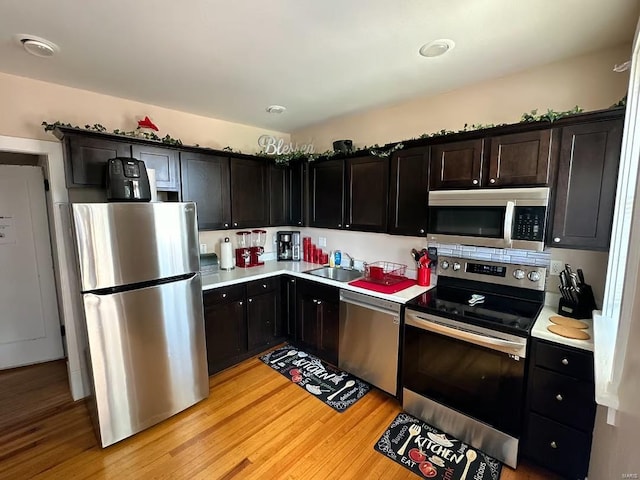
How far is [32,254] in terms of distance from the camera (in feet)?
9.84

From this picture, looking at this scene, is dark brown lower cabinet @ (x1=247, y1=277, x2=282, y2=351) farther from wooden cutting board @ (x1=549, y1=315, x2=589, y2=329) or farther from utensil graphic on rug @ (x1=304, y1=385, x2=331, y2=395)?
wooden cutting board @ (x1=549, y1=315, x2=589, y2=329)

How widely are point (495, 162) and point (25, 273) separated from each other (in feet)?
14.6

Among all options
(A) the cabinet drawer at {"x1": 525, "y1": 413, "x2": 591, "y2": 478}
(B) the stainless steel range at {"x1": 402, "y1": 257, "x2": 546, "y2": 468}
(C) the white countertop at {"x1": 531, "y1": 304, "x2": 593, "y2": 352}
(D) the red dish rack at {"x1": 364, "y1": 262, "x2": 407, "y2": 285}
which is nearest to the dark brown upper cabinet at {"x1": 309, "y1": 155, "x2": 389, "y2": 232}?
(D) the red dish rack at {"x1": 364, "y1": 262, "x2": 407, "y2": 285}

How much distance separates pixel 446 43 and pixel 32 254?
415cm

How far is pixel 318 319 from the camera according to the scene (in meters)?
3.00

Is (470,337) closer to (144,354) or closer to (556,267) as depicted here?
(556,267)

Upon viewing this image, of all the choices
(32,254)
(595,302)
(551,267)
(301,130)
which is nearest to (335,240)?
(301,130)

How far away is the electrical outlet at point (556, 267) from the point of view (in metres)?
2.11

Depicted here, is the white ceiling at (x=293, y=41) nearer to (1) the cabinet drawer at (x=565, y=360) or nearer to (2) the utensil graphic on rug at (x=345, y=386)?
(1) the cabinet drawer at (x=565, y=360)

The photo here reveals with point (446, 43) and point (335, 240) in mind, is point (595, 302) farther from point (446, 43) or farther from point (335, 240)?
point (335, 240)

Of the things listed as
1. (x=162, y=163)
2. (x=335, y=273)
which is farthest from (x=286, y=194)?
(x=162, y=163)

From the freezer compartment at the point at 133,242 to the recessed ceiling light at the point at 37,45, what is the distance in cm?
96

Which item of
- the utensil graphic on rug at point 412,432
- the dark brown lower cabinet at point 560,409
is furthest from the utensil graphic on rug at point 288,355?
the dark brown lower cabinet at point 560,409

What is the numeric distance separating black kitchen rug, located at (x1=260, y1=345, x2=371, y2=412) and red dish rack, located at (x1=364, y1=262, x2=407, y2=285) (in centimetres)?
97
